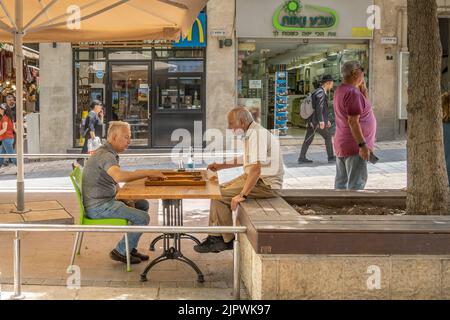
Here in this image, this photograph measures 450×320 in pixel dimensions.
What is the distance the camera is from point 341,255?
14.8ft

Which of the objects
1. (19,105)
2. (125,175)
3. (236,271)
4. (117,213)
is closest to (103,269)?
(117,213)

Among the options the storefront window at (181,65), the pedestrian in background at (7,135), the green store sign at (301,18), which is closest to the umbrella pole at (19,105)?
the pedestrian in background at (7,135)

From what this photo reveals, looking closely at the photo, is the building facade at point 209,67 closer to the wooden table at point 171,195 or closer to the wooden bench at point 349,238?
the wooden table at point 171,195

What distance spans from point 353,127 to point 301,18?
12089 millimetres

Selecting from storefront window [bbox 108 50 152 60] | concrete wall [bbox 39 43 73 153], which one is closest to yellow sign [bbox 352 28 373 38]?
storefront window [bbox 108 50 152 60]

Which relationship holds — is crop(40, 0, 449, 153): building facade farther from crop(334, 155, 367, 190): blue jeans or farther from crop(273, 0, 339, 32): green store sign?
crop(334, 155, 367, 190): blue jeans

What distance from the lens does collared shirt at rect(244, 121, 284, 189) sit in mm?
5695

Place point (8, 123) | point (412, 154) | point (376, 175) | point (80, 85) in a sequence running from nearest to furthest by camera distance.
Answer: point (412, 154)
point (376, 175)
point (8, 123)
point (80, 85)

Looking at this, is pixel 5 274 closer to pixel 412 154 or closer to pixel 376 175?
pixel 412 154

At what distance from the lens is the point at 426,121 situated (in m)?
5.51

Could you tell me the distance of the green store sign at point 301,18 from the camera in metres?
18.3

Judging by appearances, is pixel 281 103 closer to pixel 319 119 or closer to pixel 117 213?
pixel 319 119
